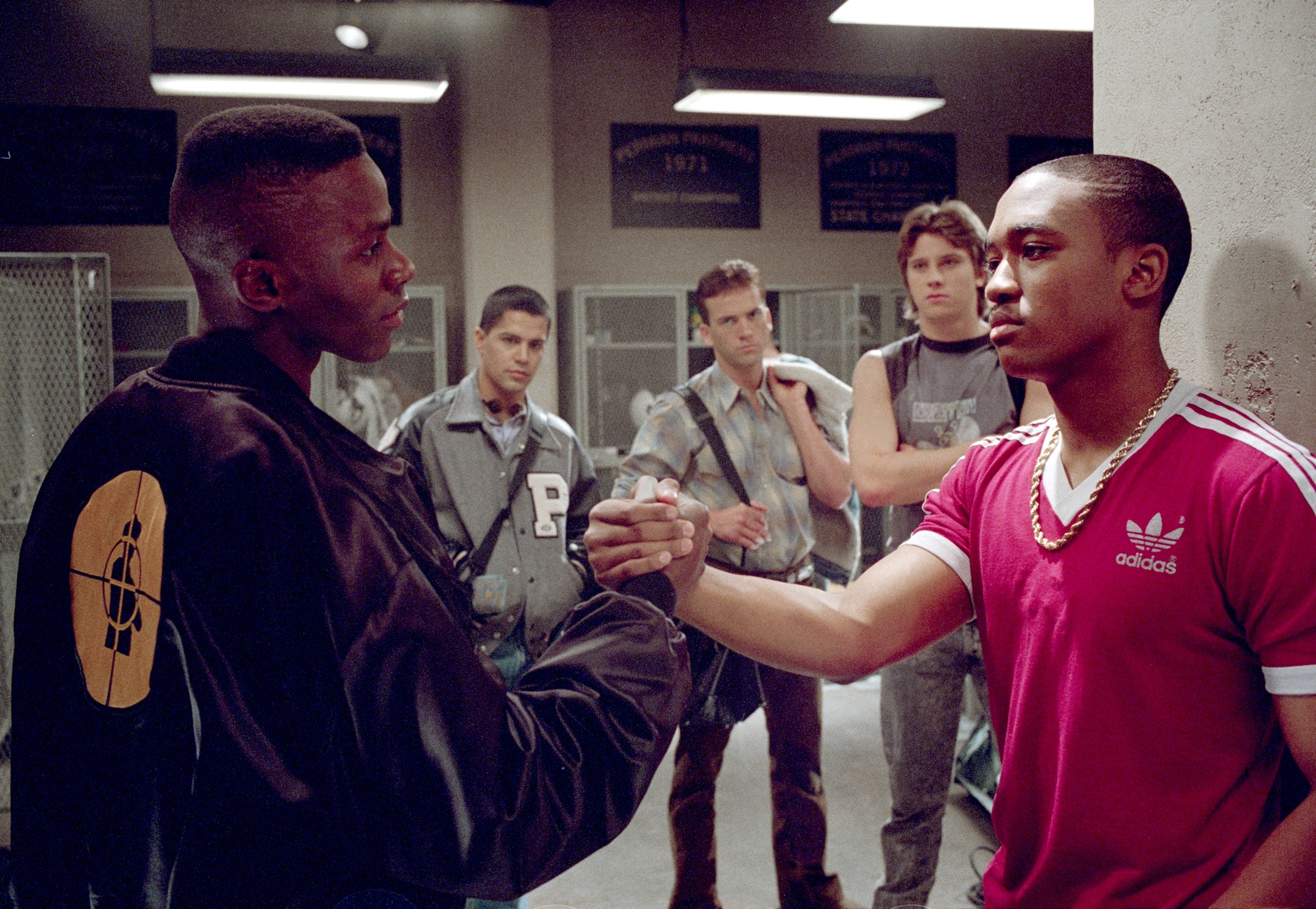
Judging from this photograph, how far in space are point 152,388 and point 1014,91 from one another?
7988 mm

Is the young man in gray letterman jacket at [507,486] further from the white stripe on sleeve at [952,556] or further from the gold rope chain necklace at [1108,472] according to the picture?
the gold rope chain necklace at [1108,472]

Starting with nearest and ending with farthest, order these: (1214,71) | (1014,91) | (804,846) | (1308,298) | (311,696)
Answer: (311,696)
(1308,298)
(1214,71)
(804,846)
(1014,91)

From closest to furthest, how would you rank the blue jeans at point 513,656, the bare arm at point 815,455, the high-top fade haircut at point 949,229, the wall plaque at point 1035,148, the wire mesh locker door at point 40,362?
1. the high-top fade haircut at point 949,229
2. the blue jeans at point 513,656
3. the bare arm at point 815,455
4. the wire mesh locker door at point 40,362
5. the wall plaque at point 1035,148

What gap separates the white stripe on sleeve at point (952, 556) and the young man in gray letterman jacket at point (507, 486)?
157 cm

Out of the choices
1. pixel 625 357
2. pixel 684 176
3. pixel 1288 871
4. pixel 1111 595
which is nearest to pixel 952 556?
pixel 1111 595

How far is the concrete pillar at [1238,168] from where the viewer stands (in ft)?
4.99

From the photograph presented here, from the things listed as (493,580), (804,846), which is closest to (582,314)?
(493,580)

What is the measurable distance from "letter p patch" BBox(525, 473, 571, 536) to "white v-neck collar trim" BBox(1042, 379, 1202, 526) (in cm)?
206

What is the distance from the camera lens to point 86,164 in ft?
21.0

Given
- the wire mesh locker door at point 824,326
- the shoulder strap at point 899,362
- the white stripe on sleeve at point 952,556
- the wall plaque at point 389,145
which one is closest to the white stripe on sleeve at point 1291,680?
the white stripe on sleeve at point 952,556

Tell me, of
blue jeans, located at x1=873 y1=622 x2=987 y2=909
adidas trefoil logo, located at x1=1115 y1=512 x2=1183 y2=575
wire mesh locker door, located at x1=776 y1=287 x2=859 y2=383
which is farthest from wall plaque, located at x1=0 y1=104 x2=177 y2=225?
adidas trefoil logo, located at x1=1115 y1=512 x2=1183 y2=575

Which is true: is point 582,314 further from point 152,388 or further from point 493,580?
point 152,388

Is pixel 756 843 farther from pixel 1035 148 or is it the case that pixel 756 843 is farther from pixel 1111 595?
pixel 1035 148

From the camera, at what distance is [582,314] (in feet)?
21.7
